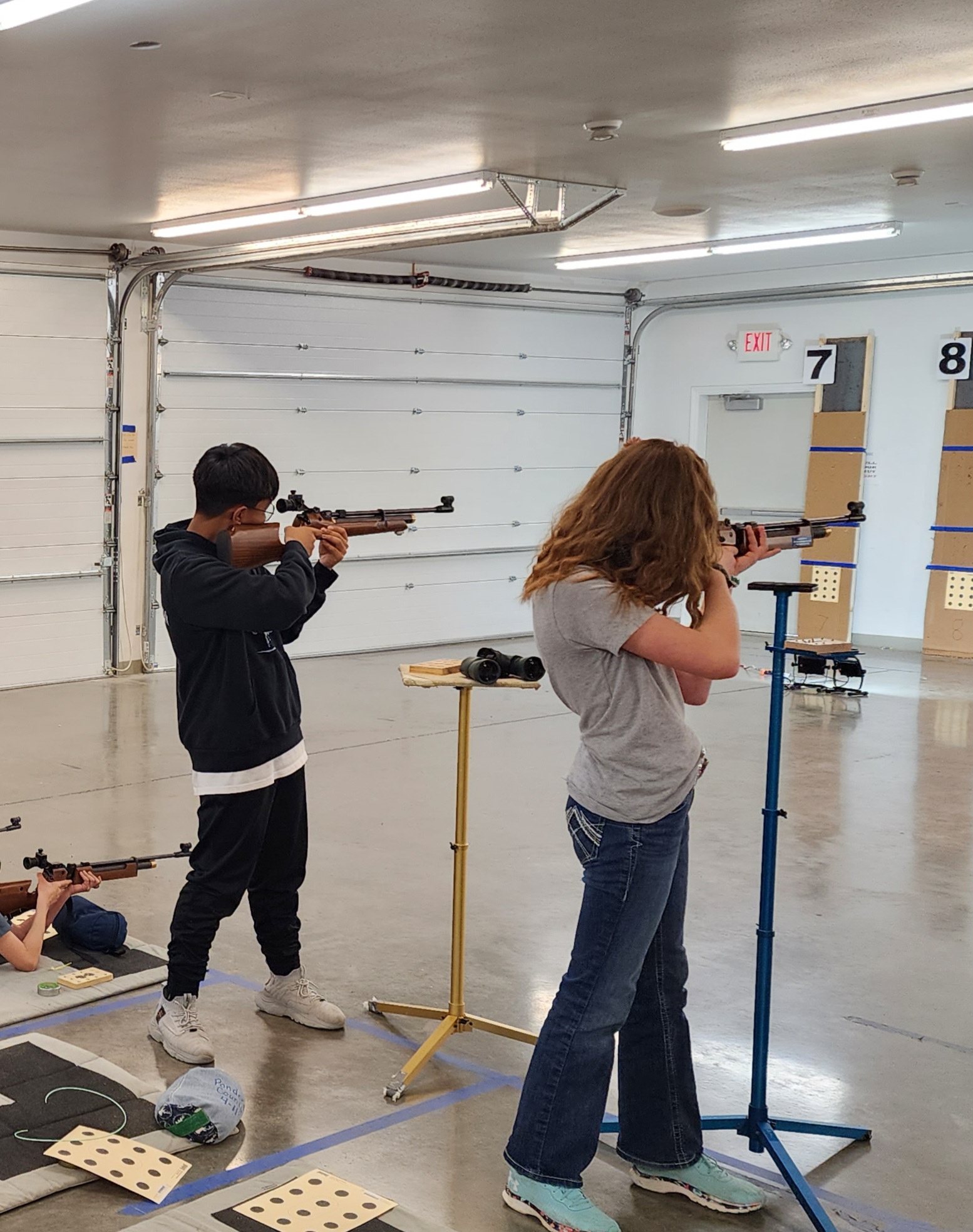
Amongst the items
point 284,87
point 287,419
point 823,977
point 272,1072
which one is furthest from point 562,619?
point 287,419

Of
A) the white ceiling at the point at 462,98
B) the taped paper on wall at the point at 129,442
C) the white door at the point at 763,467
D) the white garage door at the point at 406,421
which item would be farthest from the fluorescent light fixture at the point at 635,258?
the taped paper on wall at the point at 129,442

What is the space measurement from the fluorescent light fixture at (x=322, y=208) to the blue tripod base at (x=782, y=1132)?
244 inches

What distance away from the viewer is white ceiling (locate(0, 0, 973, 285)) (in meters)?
5.06

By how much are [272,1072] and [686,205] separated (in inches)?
285

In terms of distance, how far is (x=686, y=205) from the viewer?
934 cm

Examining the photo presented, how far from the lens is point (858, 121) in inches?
260

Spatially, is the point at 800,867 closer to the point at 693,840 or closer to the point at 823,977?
the point at 693,840

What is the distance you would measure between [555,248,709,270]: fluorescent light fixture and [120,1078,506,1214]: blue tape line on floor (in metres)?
9.08

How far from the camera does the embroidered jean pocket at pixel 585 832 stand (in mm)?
2844

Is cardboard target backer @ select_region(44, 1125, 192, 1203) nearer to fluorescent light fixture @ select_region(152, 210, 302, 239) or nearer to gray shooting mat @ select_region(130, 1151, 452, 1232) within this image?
gray shooting mat @ select_region(130, 1151, 452, 1232)

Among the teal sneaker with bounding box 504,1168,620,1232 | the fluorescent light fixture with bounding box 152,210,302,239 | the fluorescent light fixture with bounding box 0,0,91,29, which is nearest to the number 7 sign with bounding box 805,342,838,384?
the fluorescent light fixture with bounding box 152,210,302,239

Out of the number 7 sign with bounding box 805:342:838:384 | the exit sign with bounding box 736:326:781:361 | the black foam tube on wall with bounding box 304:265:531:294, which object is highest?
the black foam tube on wall with bounding box 304:265:531:294

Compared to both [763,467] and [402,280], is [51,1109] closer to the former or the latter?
[402,280]

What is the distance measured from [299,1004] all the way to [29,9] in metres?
3.58
